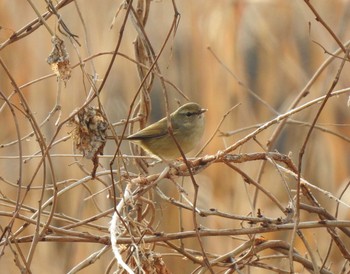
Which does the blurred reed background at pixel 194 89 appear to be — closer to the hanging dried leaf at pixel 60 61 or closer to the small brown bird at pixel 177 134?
the small brown bird at pixel 177 134

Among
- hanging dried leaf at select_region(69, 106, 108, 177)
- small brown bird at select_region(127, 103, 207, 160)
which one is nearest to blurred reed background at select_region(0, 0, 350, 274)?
small brown bird at select_region(127, 103, 207, 160)

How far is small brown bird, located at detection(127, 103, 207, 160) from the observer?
1976 mm

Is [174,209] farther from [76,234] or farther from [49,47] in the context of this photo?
[76,234]

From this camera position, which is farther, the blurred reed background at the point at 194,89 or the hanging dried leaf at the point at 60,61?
the blurred reed background at the point at 194,89

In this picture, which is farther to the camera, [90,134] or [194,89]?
[194,89]

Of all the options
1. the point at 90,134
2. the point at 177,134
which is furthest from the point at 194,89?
the point at 90,134

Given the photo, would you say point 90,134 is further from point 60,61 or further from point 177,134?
point 177,134

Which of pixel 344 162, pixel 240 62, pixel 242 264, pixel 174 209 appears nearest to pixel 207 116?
pixel 240 62

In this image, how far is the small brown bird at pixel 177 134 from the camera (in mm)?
1976

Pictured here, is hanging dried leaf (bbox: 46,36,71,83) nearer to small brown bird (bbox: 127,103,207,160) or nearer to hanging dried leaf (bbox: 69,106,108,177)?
hanging dried leaf (bbox: 69,106,108,177)

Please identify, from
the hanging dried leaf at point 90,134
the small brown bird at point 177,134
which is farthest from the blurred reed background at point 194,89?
the hanging dried leaf at point 90,134

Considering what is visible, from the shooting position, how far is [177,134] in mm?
2197

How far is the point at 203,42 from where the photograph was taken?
110 inches

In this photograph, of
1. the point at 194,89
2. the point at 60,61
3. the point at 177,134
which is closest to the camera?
the point at 60,61
